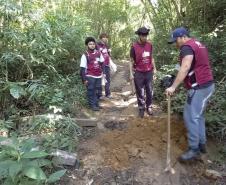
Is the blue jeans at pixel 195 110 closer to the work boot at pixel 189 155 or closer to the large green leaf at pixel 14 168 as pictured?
the work boot at pixel 189 155

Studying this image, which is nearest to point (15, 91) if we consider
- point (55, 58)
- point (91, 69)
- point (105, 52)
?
point (91, 69)

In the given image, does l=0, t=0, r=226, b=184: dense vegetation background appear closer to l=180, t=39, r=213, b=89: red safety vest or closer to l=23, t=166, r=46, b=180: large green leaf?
l=180, t=39, r=213, b=89: red safety vest

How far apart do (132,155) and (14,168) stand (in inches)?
82.1

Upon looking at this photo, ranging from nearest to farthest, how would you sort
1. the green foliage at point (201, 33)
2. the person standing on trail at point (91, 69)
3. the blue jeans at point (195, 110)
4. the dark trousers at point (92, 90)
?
the blue jeans at point (195, 110) → the green foliage at point (201, 33) → the person standing on trail at point (91, 69) → the dark trousers at point (92, 90)

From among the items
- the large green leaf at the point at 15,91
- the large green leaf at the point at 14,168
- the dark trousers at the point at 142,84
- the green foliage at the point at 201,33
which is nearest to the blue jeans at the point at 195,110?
the green foliage at the point at 201,33

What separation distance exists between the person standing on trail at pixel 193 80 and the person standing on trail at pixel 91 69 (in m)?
2.66

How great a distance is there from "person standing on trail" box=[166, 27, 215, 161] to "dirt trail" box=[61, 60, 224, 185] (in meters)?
0.32

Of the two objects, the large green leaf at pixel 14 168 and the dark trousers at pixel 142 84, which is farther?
the dark trousers at pixel 142 84

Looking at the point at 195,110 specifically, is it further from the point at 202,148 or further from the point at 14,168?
the point at 14,168

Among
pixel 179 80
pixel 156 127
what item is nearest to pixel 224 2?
pixel 156 127

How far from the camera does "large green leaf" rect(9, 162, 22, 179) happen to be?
3652 mm

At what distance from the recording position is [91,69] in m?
7.41

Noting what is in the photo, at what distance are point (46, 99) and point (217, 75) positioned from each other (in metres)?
3.40

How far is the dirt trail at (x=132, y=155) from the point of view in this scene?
4.88 meters
